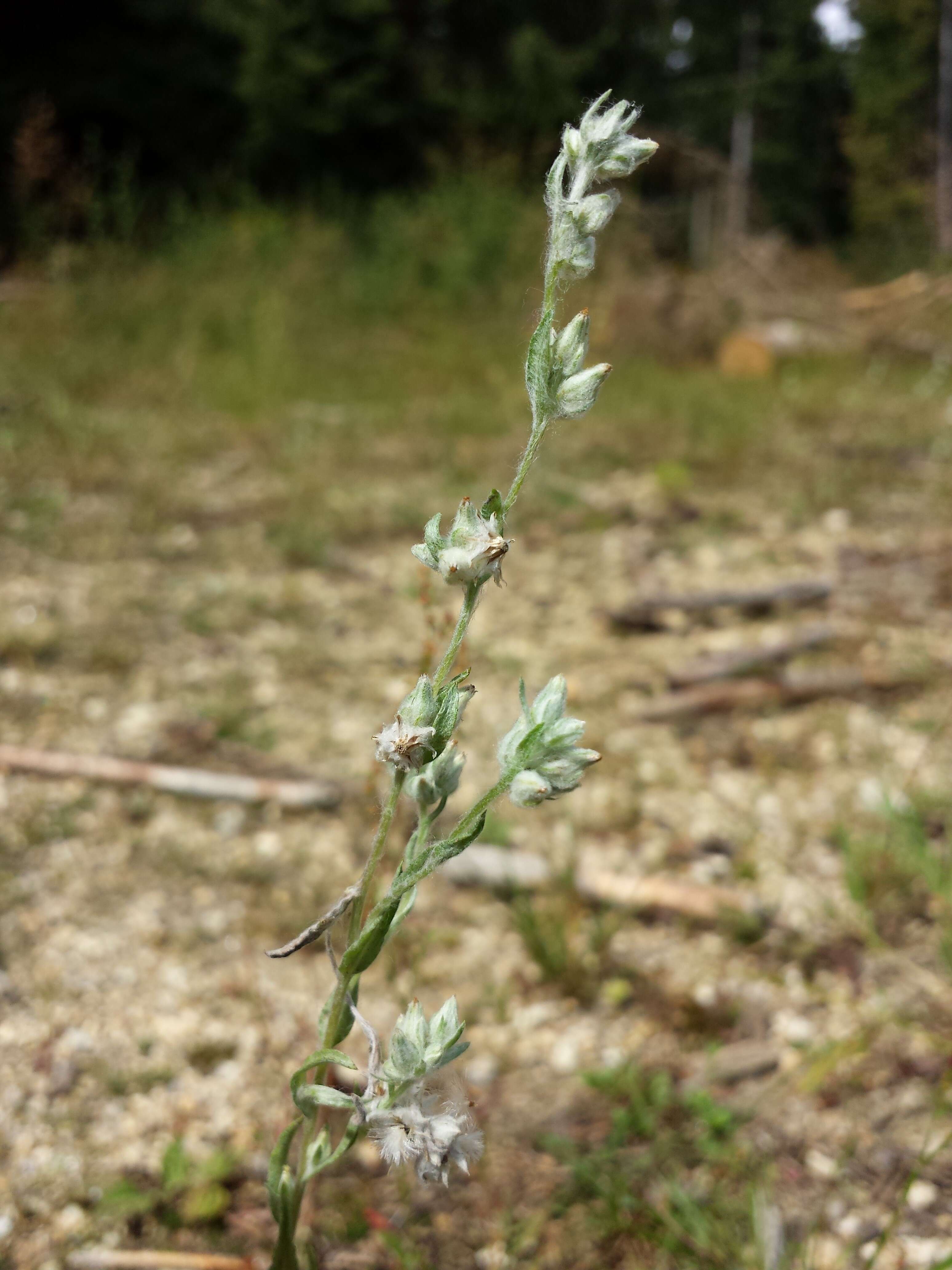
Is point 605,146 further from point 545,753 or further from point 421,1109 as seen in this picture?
point 421,1109

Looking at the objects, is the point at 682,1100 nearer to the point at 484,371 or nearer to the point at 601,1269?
the point at 601,1269

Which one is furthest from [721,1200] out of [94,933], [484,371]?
[484,371]

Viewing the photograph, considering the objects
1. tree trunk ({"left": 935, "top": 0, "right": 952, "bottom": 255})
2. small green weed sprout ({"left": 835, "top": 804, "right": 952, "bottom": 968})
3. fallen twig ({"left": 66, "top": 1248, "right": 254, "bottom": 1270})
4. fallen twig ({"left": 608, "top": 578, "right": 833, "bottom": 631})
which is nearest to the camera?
fallen twig ({"left": 66, "top": 1248, "right": 254, "bottom": 1270})

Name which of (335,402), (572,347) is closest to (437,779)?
(572,347)

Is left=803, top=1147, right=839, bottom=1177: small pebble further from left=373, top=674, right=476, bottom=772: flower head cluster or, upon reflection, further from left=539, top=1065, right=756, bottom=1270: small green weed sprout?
left=373, top=674, right=476, bottom=772: flower head cluster

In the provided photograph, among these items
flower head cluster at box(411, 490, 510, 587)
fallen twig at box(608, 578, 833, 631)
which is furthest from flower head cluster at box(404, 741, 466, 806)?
fallen twig at box(608, 578, 833, 631)
